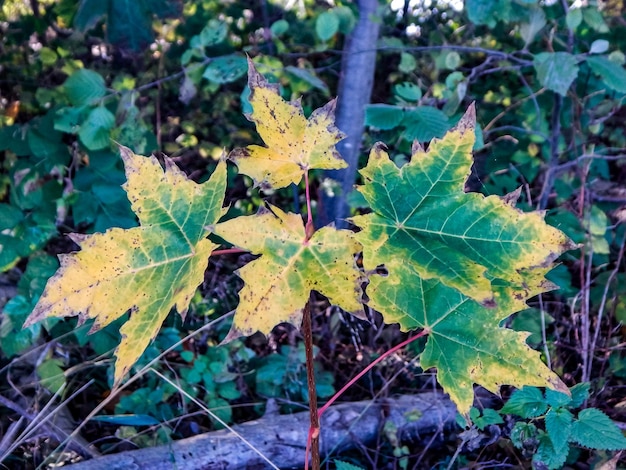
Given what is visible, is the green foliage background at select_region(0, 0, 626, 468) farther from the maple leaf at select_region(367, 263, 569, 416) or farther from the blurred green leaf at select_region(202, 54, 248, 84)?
the maple leaf at select_region(367, 263, 569, 416)

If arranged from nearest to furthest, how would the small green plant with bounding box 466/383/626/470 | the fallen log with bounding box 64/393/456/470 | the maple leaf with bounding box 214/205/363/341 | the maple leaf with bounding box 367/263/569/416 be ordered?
the maple leaf with bounding box 214/205/363/341 → the maple leaf with bounding box 367/263/569/416 → the small green plant with bounding box 466/383/626/470 → the fallen log with bounding box 64/393/456/470

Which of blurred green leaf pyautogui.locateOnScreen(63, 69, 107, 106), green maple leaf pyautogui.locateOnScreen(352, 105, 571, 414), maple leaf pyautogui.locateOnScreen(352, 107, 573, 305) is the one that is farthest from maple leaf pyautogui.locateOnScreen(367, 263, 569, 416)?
blurred green leaf pyautogui.locateOnScreen(63, 69, 107, 106)

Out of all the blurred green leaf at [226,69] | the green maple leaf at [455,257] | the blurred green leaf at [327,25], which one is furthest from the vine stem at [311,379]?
the blurred green leaf at [327,25]

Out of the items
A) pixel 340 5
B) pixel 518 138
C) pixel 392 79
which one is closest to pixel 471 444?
pixel 518 138

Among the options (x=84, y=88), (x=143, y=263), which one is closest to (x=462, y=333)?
(x=143, y=263)

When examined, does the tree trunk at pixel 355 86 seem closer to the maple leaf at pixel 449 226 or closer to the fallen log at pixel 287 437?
the fallen log at pixel 287 437

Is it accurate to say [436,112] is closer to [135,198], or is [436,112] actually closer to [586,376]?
[586,376]
